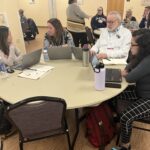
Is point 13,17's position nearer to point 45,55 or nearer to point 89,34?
point 89,34

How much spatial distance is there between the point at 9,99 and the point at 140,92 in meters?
1.22

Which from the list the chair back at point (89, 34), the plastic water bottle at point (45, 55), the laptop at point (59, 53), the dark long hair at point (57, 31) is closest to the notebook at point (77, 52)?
the laptop at point (59, 53)

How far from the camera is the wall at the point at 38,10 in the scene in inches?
336

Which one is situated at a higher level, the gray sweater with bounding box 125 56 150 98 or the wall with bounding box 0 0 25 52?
the wall with bounding box 0 0 25 52

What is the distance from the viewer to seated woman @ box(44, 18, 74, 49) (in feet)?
8.68

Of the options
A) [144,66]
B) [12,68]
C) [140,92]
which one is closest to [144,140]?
[140,92]

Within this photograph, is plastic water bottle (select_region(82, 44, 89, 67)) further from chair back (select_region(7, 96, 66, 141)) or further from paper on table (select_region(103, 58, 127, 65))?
chair back (select_region(7, 96, 66, 141))

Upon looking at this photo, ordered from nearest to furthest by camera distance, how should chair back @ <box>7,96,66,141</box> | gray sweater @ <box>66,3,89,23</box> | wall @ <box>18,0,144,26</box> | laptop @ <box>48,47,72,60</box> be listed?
chair back @ <box>7,96,66,141</box> → laptop @ <box>48,47,72,60</box> → gray sweater @ <box>66,3,89,23</box> → wall @ <box>18,0,144,26</box>

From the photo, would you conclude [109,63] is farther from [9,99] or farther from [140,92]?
[9,99]

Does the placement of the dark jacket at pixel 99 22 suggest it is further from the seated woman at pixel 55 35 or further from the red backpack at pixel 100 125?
the red backpack at pixel 100 125

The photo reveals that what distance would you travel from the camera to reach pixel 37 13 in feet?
29.0

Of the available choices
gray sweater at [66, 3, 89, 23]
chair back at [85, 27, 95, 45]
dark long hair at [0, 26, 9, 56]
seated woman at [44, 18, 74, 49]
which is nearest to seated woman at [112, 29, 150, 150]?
seated woman at [44, 18, 74, 49]

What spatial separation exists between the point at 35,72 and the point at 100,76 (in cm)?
81

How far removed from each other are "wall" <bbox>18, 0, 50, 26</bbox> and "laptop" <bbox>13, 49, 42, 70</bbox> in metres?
6.84
